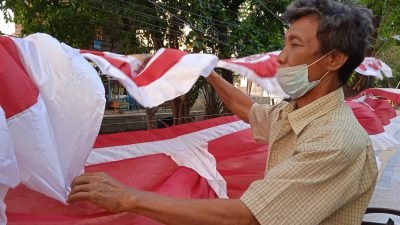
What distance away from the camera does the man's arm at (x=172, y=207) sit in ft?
3.66

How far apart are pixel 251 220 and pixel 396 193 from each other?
18.6ft

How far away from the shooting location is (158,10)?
15.5 ft

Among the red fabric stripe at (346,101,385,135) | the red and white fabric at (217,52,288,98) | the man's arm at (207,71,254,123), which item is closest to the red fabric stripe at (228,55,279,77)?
the red and white fabric at (217,52,288,98)

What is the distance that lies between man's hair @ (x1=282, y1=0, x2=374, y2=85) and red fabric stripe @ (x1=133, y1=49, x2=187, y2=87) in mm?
495

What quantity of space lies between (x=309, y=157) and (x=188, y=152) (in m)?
1.21

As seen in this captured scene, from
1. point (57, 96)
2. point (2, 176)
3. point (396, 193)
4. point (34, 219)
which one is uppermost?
point (57, 96)

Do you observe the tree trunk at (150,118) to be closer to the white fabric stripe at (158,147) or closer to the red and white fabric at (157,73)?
the white fabric stripe at (158,147)

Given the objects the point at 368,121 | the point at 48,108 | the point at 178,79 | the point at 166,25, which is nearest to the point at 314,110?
the point at 178,79

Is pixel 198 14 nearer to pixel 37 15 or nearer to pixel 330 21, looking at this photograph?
pixel 37 15

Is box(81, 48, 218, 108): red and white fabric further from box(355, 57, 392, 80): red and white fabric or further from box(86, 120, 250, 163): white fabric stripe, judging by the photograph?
A: box(355, 57, 392, 80): red and white fabric

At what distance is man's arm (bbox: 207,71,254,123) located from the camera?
208 cm

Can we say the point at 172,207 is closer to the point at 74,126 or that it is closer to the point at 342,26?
the point at 74,126

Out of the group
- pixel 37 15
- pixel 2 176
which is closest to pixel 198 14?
pixel 37 15

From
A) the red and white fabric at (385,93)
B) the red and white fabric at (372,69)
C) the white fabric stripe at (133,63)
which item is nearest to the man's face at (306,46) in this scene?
the white fabric stripe at (133,63)
